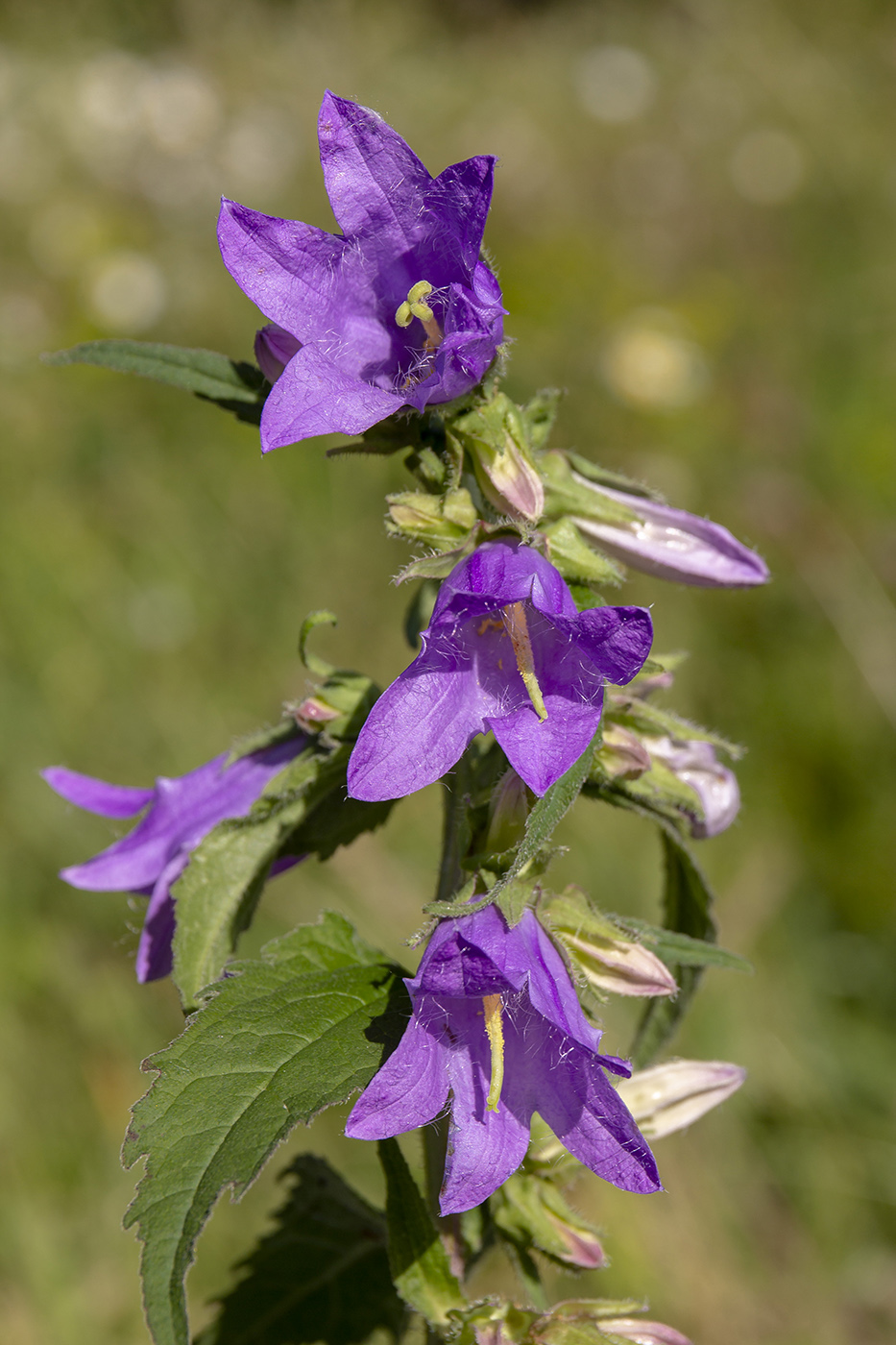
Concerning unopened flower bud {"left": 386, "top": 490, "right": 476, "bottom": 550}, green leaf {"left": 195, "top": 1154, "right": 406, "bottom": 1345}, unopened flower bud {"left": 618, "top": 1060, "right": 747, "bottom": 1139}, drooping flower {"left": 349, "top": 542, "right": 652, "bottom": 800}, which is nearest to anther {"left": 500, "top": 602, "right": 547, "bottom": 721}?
drooping flower {"left": 349, "top": 542, "right": 652, "bottom": 800}

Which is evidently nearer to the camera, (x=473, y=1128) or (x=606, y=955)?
(x=473, y=1128)

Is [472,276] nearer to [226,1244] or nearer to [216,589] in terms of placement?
[226,1244]

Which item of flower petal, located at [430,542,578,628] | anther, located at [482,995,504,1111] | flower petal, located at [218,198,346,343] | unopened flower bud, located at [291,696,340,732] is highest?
flower petal, located at [218,198,346,343]

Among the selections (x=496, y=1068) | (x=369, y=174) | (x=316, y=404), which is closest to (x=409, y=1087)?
(x=496, y=1068)

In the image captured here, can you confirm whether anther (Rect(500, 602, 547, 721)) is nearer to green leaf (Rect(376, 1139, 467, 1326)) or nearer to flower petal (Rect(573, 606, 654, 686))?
flower petal (Rect(573, 606, 654, 686))

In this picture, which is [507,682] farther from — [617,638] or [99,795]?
[99,795]

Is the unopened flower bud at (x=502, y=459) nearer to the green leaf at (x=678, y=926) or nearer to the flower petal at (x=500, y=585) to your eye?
the flower petal at (x=500, y=585)

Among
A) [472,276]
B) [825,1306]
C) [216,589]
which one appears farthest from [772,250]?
[472,276]
